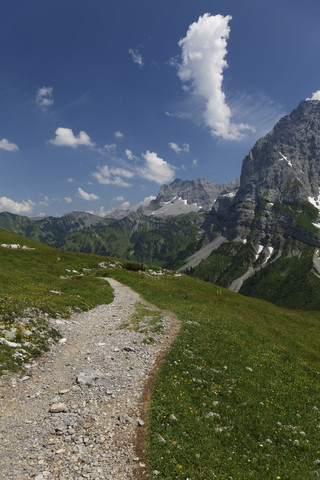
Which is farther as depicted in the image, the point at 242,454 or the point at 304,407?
the point at 304,407

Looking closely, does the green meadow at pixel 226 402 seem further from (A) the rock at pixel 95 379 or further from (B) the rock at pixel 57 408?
(B) the rock at pixel 57 408

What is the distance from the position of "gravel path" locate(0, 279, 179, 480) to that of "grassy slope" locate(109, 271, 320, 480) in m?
1.14

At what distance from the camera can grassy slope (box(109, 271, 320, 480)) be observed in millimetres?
9211

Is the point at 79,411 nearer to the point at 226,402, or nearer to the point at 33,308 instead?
the point at 226,402

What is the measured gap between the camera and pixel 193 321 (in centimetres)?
2628

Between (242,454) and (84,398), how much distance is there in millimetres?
7563

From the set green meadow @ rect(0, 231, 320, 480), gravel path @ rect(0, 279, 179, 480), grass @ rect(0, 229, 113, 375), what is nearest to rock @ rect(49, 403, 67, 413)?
gravel path @ rect(0, 279, 179, 480)

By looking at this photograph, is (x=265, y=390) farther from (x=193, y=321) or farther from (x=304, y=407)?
(x=193, y=321)

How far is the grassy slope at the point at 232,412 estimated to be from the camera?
921 cm

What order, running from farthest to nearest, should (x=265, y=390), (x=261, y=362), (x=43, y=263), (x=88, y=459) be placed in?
(x=43, y=263) → (x=261, y=362) → (x=265, y=390) → (x=88, y=459)

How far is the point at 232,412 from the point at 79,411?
7.72 meters

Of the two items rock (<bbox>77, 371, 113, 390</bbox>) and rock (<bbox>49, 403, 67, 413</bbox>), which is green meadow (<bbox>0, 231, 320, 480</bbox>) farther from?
rock (<bbox>49, 403, 67, 413</bbox>)

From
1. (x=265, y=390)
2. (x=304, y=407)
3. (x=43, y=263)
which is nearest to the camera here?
(x=304, y=407)

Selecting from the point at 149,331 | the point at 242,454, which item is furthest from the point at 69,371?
the point at 242,454
